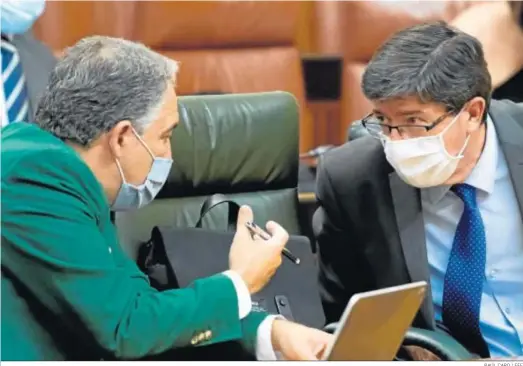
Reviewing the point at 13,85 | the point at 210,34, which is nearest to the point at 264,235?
the point at 13,85

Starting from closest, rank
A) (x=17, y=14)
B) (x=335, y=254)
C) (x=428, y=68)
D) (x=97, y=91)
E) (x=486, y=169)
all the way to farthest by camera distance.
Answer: (x=97, y=91)
(x=428, y=68)
(x=486, y=169)
(x=335, y=254)
(x=17, y=14)

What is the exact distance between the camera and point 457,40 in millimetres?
1573

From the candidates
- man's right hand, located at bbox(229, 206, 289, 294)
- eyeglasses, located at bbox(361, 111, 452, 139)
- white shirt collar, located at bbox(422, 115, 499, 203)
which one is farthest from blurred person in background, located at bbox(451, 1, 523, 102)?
man's right hand, located at bbox(229, 206, 289, 294)

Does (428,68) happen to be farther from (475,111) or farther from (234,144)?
(234,144)

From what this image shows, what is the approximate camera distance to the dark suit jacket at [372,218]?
1679mm

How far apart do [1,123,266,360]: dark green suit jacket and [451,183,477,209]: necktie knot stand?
24.9 inches

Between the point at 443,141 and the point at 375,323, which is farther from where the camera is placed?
the point at 443,141

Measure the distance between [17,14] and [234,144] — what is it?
2.91 feet

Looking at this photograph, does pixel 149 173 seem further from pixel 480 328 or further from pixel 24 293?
pixel 480 328

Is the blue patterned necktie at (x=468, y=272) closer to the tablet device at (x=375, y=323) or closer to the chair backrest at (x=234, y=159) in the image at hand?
the tablet device at (x=375, y=323)

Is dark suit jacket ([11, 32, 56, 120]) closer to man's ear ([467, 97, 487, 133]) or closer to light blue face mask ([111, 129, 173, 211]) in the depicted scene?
light blue face mask ([111, 129, 173, 211])

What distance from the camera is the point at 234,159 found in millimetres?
1951

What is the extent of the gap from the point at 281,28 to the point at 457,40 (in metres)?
1.81

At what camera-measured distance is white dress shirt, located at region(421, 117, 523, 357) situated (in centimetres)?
166
